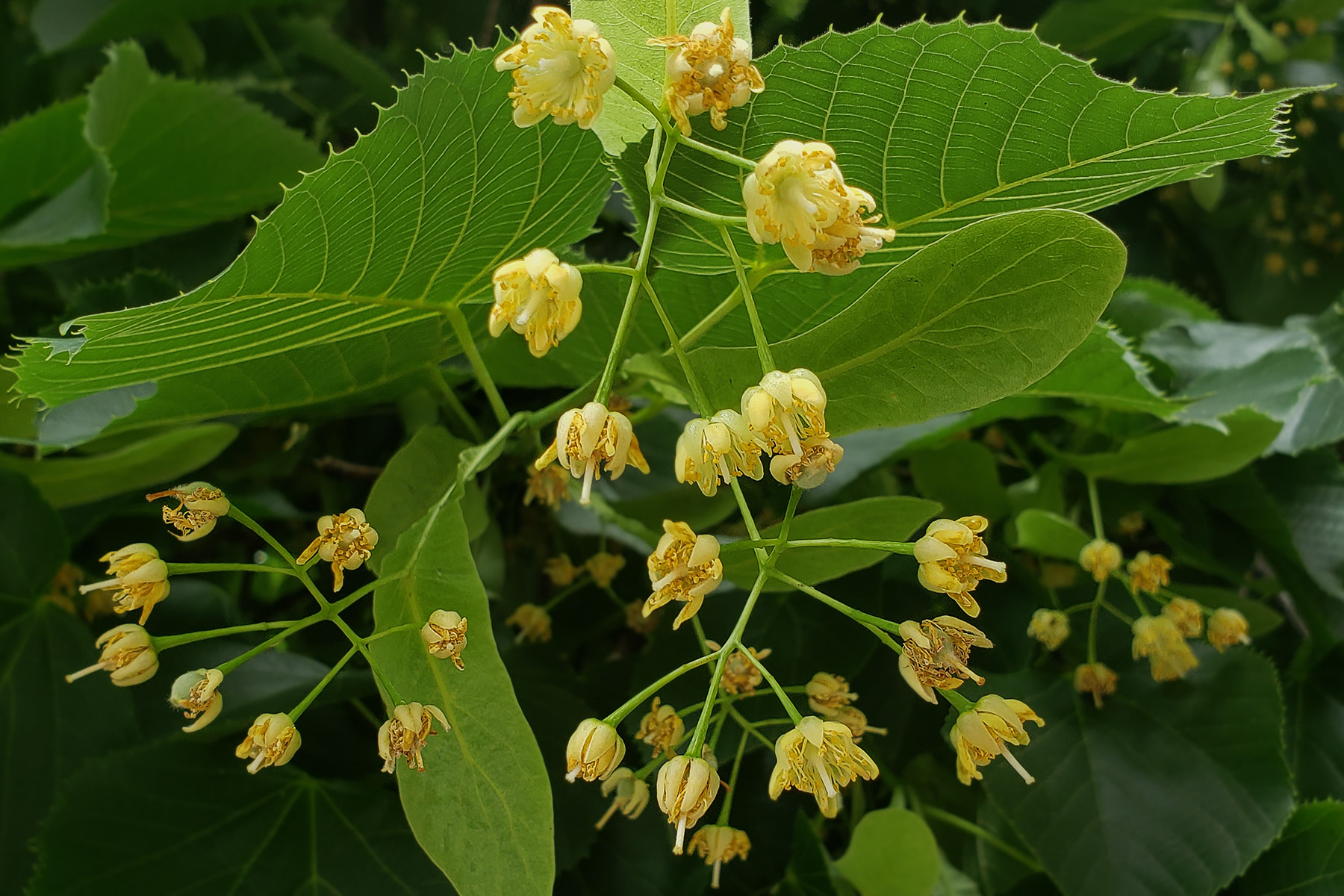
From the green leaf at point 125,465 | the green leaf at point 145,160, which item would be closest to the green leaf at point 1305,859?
the green leaf at point 125,465

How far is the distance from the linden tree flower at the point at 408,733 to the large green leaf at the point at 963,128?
0.22 m

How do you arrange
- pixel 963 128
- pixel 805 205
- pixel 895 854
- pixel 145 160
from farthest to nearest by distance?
pixel 145 160 → pixel 895 854 → pixel 963 128 → pixel 805 205

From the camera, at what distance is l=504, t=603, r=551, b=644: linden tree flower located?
0.64 meters

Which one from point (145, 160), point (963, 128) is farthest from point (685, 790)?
point (145, 160)

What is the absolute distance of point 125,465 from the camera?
0.58m

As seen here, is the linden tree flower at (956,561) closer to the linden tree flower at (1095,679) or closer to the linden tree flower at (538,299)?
the linden tree flower at (538,299)

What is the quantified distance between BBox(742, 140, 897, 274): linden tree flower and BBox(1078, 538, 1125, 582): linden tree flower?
1.23ft

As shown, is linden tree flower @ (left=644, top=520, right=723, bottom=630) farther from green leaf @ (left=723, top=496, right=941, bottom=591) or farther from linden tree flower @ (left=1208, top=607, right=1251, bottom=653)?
linden tree flower @ (left=1208, top=607, right=1251, bottom=653)

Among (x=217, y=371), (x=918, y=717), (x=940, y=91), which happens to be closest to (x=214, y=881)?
(x=217, y=371)

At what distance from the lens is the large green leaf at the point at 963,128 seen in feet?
1.19

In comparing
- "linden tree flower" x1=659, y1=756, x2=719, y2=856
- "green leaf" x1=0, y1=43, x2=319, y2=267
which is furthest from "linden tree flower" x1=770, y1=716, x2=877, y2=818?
"green leaf" x1=0, y1=43, x2=319, y2=267

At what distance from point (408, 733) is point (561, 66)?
24cm

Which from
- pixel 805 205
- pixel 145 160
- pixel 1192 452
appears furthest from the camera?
pixel 145 160

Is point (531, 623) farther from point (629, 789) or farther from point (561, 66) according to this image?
point (561, 66)
